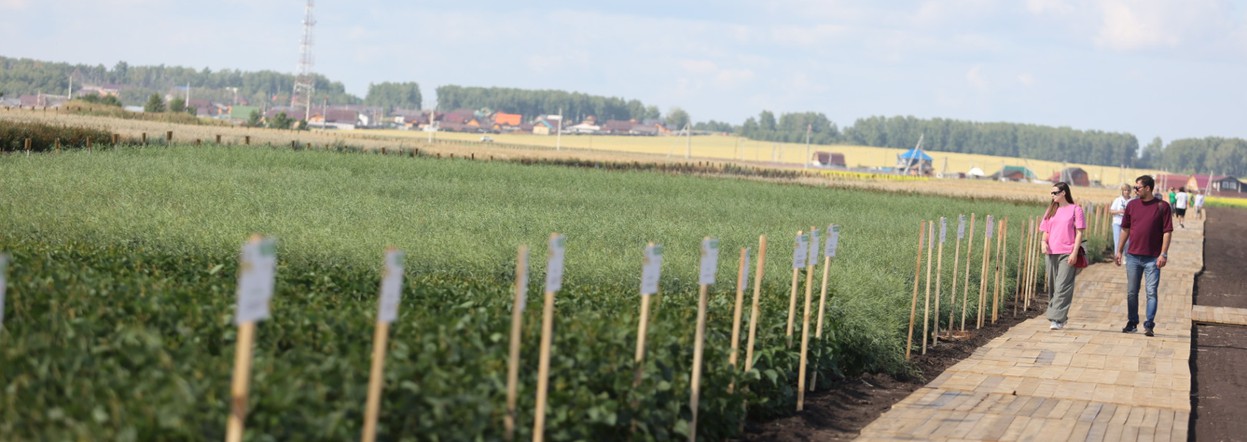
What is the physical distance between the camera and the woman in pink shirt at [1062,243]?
1753cm

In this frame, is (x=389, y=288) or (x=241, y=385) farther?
(x=389, y=288)

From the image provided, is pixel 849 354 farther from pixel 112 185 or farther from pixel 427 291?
pixel 112 185

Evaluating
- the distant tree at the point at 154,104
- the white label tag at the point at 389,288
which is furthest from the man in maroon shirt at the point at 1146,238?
the distant tree at the point at 154,104

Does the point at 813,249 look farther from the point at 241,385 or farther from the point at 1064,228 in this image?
the point at 241,385

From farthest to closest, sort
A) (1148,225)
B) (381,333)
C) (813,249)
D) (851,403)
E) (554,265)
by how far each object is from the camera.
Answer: (1148,225) → (813,249) → (851,403) → (554,265) → (381,333)

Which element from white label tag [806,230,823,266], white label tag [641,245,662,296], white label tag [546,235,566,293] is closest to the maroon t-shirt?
white label tag [806,230,823,266]

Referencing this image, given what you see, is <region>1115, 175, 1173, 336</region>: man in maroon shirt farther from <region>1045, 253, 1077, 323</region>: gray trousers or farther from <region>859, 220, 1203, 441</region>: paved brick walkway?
<region>1045, 253, 1077, 323</region>: gray trousers

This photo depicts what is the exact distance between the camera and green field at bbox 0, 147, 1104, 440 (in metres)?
6.29

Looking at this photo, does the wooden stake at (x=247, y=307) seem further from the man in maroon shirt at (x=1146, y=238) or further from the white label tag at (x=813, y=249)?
the man in maroon shirt at (x=1146, y=238)

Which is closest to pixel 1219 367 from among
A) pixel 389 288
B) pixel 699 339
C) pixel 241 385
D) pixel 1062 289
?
pixel 1062 289

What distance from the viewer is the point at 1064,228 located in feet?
57.8

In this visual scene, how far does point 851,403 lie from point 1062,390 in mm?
2095

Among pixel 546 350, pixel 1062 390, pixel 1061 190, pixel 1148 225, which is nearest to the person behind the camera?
pixel 546 350

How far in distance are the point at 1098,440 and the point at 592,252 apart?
7742mm
